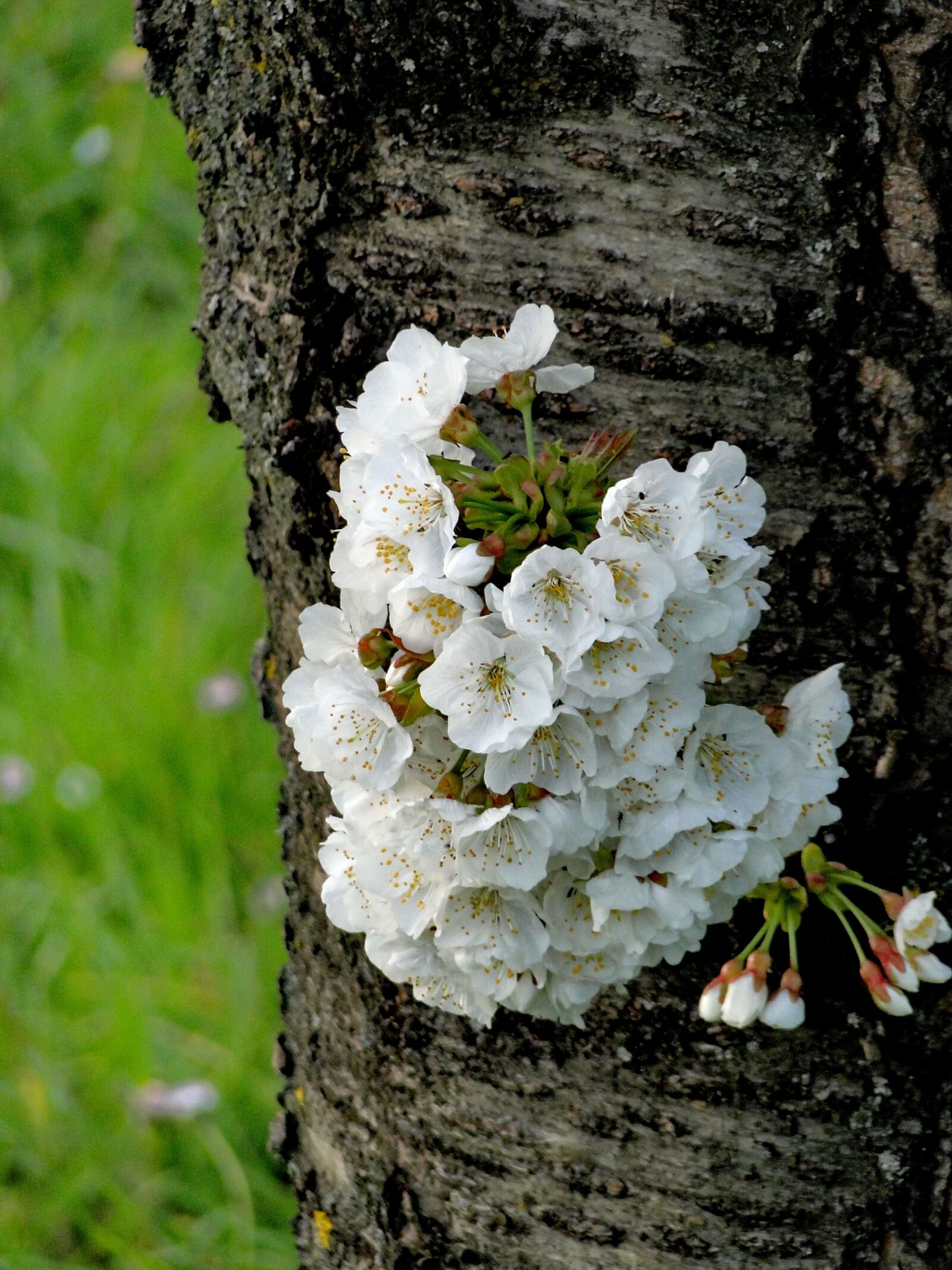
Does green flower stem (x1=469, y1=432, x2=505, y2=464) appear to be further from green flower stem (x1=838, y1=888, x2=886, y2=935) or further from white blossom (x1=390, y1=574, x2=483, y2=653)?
green flower stem (x1=838, y1=888, x2=886, y2=935)

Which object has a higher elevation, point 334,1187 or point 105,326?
point 105,326

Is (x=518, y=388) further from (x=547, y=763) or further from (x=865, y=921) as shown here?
(x=865, y=921)

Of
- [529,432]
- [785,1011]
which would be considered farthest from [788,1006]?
[529,432]

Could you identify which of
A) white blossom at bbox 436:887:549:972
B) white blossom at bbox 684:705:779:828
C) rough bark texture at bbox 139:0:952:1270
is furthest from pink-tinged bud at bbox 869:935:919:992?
white blossom at bbox 436:887:549:972

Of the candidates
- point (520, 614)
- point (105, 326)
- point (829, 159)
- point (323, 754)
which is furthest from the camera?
point (105, 326)

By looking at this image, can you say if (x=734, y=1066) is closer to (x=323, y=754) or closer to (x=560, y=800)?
(x=560, y=800)

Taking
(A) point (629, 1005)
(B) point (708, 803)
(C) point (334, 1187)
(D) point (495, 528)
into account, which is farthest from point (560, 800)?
(C) point (334, 1187)

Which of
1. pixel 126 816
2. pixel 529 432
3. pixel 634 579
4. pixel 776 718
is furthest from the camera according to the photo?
pixel 126 816
